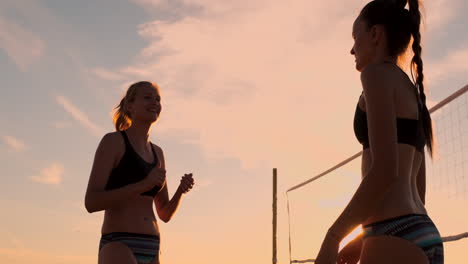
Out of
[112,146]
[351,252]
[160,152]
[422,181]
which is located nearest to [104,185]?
[112,146]

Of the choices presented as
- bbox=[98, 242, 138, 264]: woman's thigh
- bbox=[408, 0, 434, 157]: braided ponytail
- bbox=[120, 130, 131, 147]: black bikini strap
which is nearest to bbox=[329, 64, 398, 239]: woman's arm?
bbox=[408, 0, 434, 157]: braided ponytail

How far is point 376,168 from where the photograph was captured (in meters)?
2.03

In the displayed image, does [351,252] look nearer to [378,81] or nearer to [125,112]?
[378,81]

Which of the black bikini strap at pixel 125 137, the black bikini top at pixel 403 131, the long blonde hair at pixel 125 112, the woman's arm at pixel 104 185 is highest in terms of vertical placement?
the long blonde hair at pixel 125 112

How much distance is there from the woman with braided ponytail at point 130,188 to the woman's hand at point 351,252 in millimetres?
1800

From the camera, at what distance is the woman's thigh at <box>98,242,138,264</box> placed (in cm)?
382

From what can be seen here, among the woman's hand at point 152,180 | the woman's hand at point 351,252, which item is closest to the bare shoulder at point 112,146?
the woman's hand at point 152,180

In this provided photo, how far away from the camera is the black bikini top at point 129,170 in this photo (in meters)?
4.08

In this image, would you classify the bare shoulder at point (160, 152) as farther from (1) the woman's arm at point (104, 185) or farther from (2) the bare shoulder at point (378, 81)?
(2) the bare shoulder at point (378, 81)

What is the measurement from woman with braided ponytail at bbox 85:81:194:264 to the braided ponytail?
2.03 meters

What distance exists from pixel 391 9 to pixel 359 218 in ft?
2.65

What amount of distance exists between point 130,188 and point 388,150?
224 centimetres

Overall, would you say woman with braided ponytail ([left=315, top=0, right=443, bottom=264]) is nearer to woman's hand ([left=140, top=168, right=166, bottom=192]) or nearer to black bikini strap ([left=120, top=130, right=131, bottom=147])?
woman's hand ([left=140, top=168, right=166, bottom=192])

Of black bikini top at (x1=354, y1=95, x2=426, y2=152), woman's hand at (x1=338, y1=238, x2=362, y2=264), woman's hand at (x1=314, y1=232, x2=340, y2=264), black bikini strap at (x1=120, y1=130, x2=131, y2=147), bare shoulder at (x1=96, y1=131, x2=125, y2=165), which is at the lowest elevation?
woman's hand at (x1=314, y1=232, x2=340, y2=264)
